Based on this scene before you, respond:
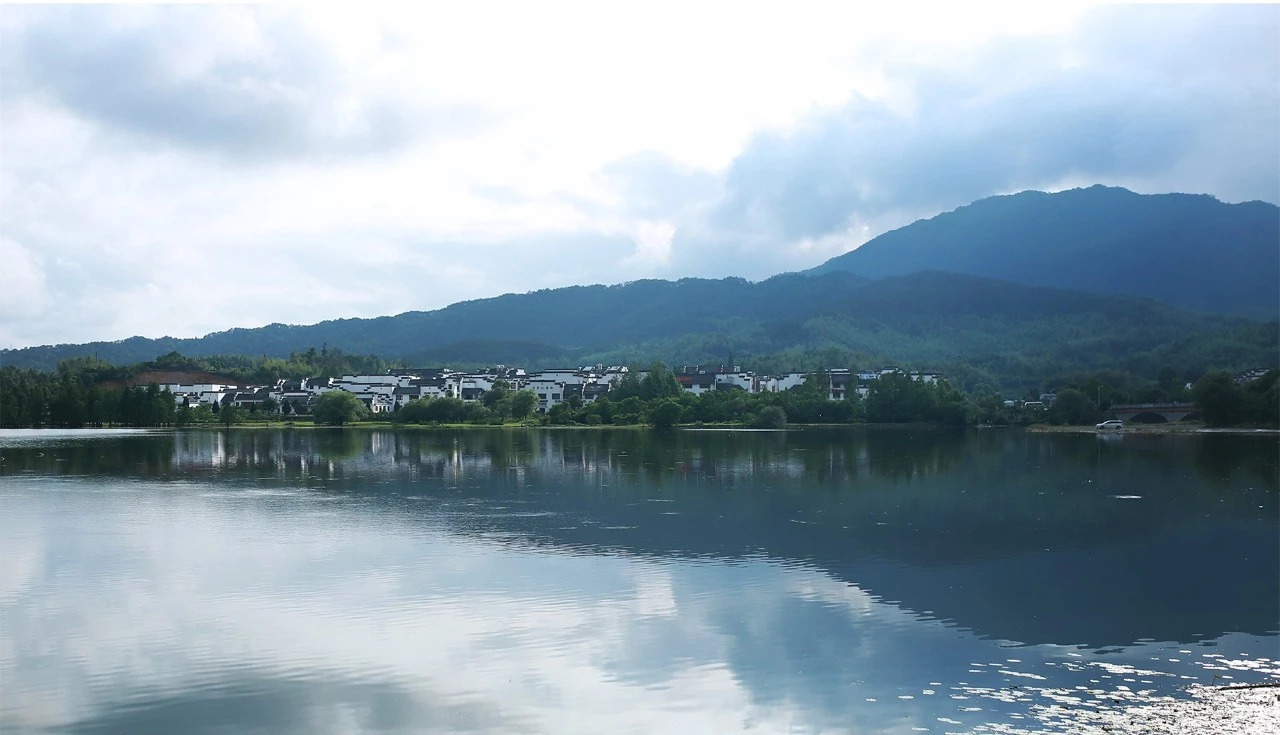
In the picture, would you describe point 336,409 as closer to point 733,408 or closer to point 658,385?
point 658,385

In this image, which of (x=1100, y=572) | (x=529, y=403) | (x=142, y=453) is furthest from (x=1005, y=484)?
(x=529, y=403)

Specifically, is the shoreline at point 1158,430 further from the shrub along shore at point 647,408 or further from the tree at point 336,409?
the tree at point 336,409

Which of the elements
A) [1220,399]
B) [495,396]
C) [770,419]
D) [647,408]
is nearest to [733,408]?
[770,419]

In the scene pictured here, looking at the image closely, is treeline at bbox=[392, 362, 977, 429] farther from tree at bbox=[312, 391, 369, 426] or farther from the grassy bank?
the grassy bank

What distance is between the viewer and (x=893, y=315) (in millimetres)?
190000

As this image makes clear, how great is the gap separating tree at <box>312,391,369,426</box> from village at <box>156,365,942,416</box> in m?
9.27

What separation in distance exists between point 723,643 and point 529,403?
70.9 meters

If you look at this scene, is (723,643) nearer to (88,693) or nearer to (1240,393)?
(88,693)

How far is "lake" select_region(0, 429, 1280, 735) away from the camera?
399 inches

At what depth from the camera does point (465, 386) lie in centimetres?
10850

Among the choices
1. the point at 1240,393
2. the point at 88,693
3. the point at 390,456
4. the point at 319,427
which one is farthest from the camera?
the point at 319,427

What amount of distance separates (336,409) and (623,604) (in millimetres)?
68491

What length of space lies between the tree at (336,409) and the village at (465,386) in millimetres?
9273

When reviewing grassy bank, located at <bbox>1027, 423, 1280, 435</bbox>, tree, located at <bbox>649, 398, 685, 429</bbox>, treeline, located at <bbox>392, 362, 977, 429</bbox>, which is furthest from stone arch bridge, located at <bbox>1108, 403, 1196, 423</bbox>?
tree, located at <bbox>649, 398, 685, 429</bbox>
